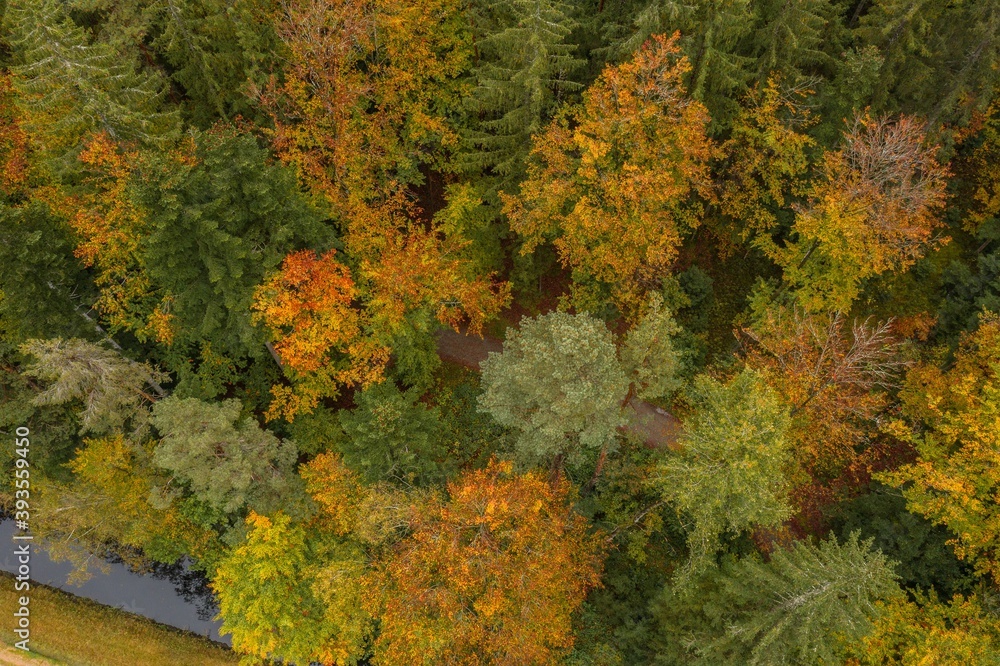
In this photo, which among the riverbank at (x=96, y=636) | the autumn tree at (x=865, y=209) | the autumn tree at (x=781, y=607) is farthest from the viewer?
the riverbank at (x=96, y=636)

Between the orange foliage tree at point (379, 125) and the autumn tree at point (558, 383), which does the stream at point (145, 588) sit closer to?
the orange foliage tree at point (379, 125)

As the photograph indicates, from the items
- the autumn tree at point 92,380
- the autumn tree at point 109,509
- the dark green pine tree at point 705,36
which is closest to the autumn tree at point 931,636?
the dark green pine tree at point 705,36

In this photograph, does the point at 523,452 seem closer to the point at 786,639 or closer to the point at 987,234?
the point at 786,639

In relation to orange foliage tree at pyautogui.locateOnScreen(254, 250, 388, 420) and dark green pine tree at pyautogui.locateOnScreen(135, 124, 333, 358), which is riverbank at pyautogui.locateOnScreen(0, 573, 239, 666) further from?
dark green pine tree at pyautogui.locateOnScreen(135, 124, 333, 358)

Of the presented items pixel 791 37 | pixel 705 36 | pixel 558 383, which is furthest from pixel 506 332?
pixel 791 37

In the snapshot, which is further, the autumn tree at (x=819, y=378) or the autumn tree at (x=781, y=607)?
the autumn tree at (x=819, y=378)

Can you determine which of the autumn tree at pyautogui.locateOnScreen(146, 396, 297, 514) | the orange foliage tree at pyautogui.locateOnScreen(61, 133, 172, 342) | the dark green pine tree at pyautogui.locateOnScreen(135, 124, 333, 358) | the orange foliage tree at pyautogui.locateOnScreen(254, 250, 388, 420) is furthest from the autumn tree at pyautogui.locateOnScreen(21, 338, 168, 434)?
the orange foliage tree at pyautogui.locateOnScreen(254, 250, 388, 420)

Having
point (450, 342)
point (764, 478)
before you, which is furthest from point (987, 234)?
→ point (450, 342)
